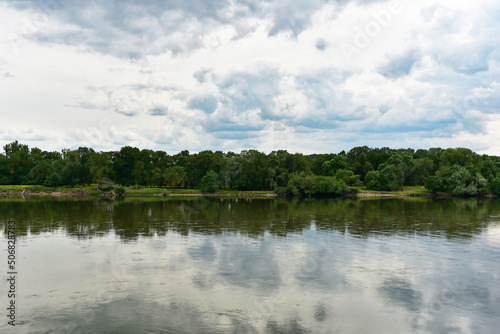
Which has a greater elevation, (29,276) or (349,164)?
(349,164)

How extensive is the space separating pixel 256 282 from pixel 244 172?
9902 centimetres

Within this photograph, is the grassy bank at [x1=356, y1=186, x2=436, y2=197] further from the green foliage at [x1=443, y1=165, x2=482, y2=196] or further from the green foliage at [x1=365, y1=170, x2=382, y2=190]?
the green foliage at [x1=443, y1=165, x2=482, y2=196]

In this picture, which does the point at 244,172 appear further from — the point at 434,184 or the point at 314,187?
the point at 434,184

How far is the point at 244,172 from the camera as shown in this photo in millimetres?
117000

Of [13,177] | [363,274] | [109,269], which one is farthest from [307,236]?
[13,177]

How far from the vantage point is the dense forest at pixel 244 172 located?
107m

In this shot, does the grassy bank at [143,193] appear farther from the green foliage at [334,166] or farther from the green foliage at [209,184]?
the green foliage at [334,166]

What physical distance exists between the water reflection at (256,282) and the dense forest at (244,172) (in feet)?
253

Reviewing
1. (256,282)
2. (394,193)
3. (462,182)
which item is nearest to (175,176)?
(394,193)

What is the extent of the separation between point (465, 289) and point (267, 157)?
103m

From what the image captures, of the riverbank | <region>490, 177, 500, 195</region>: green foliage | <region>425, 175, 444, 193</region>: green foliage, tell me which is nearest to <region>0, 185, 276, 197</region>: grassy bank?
the riverbank

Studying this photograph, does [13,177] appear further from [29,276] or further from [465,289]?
[465,289]

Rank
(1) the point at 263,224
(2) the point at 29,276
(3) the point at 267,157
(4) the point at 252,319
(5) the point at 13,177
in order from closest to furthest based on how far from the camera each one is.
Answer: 1. (4) the point at 252,319
2. (2) the point at 29,276
3. (1) the point at 263,224
4. (3) the point at 267,157
5. (5) the point at 13,177

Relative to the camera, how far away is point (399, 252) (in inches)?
990
